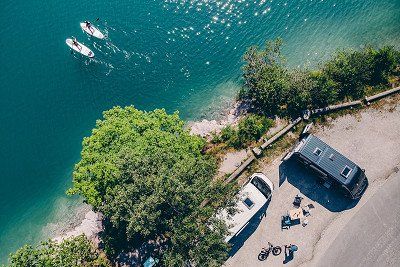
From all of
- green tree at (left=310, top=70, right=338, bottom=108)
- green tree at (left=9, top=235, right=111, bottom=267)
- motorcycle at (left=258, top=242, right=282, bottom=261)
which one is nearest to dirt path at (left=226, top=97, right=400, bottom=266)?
motorcycle at (left=258, top=242, right=282, bottom=261)

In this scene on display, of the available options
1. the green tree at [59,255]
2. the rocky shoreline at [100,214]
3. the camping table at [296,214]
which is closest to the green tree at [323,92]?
the rocky shoreline at [100,214]

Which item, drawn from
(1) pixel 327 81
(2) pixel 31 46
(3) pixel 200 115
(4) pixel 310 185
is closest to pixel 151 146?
(3) pixel 200 115

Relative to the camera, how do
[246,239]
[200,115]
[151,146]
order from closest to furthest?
1. [151,146]
2. [246,239]
3. [200,115]

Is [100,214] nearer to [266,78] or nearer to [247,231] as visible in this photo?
[247,231]

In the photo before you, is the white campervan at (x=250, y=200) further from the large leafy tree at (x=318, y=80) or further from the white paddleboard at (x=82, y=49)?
the white paddleboard at (x=82, y=49)

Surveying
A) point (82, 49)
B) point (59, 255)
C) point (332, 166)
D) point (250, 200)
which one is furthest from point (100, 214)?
point (332, 166)

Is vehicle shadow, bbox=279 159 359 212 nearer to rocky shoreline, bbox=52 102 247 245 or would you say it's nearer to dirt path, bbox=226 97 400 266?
dirt path, bbox=226 97 400 266

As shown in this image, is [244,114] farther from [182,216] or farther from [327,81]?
[182,216]
